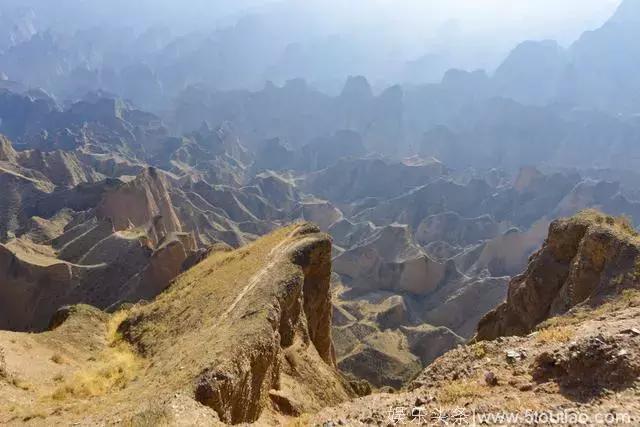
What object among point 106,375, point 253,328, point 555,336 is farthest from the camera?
point 253,328

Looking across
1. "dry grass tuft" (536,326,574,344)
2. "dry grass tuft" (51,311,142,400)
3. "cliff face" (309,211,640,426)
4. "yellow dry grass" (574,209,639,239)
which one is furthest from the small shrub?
"yellow dry grass" (574,209,639,239)

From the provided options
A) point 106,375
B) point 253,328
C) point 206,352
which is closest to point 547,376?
point 253,328

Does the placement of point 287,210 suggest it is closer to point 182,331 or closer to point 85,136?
point 85,136

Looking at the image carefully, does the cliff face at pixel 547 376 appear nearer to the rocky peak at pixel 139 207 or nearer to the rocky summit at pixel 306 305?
the rocky summit at pixel 306 305

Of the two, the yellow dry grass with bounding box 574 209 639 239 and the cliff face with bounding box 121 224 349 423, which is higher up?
the yellow dry grass with bounding box 574 209 639 239

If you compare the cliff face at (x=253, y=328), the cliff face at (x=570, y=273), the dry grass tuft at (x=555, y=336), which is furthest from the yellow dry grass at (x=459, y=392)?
the cliff face at (x=570, y=273)

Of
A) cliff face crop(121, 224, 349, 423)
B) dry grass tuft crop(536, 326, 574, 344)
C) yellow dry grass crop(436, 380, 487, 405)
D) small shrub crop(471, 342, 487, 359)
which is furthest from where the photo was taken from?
cliff face crop(121, 224, 349, 423)

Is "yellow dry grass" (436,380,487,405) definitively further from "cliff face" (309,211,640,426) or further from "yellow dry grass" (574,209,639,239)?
"yellow dry grass" (574,209,639,239)

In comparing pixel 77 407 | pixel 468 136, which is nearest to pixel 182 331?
pixel 77 407

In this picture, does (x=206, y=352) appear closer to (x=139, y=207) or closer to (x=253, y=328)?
(x=253, y=328)
